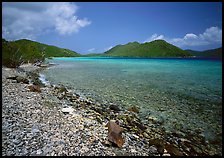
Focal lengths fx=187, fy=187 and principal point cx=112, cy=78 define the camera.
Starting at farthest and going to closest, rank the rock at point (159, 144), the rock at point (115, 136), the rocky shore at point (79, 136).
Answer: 1. the rock at point (159, 144)
2. the rock at point (115, 136)
3. the rocky shore at point (79, 136)

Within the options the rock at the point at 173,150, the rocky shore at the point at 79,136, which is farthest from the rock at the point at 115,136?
the rock at the point at 173,150

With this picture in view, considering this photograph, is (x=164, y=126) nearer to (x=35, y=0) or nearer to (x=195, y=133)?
(x=195, y=133)

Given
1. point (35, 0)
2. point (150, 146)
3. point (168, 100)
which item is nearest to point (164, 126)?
point (150, 146)

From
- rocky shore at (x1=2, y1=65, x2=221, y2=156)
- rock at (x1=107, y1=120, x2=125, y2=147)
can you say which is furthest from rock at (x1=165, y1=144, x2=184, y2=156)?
rock at (x1=107, y1=120, x2=125, y2=147)

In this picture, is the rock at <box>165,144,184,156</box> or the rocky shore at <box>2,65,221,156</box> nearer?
the rocky shore at <box>2,65,221,156</box>

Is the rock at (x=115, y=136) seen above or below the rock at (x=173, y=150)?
above

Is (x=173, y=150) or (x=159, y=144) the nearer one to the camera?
(x=173, y=150)

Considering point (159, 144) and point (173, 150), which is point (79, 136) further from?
point (173, 150)

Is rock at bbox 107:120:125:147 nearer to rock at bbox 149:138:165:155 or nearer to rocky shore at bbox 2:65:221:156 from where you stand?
rocky shore at bbox 2:65:221:156

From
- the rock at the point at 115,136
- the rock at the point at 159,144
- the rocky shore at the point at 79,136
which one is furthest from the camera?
the rock at the point at 159,144

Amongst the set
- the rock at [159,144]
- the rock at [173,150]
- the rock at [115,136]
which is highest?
the rock at [115,136]

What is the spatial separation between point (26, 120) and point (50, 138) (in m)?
3.51

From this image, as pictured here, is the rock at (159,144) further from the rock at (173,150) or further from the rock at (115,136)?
the rock at (115,136)

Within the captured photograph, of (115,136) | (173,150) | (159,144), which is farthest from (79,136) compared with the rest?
(173,150)
